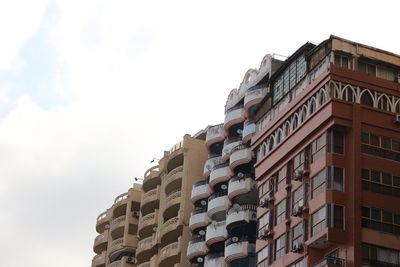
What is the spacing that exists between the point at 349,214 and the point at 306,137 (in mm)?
5977

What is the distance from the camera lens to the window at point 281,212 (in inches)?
2226

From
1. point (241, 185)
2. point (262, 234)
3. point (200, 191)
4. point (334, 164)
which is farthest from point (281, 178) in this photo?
point (200, 191)

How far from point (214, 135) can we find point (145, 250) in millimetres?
13547

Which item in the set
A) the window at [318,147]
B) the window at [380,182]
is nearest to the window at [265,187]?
the window at [318,147]

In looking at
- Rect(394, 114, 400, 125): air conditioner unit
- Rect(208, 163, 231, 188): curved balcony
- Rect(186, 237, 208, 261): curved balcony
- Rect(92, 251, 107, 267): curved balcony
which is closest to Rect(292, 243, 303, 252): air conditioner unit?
Rect(394, 114, 400, 125): air conditioner unit

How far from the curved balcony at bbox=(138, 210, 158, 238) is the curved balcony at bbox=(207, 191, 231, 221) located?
12.5m

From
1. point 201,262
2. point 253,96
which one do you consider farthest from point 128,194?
point 253,96

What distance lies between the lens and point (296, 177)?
55062 mm

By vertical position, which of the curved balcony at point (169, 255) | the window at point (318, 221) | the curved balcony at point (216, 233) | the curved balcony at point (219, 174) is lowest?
the window at point (318, 221)

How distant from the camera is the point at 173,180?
8231 cm

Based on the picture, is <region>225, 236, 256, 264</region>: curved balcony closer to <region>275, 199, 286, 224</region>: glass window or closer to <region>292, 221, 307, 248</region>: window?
<region>275, 199, 286, 224</region>: glass window

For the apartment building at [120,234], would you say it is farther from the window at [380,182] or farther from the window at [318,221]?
the window at [380,182]

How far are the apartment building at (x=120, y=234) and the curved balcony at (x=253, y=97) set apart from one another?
981 inches

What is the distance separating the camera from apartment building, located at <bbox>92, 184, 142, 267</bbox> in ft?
302
